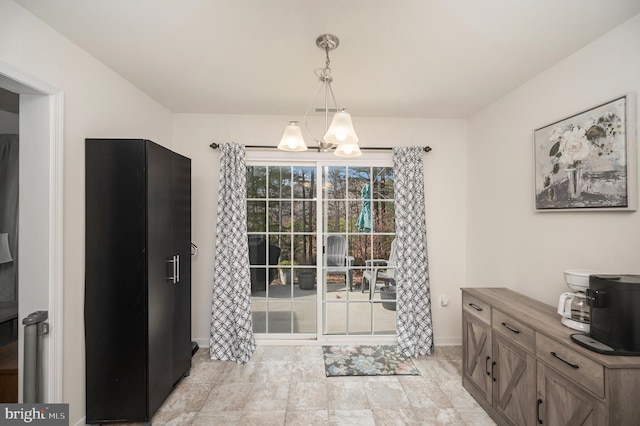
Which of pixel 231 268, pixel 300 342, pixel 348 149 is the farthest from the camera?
pixel 300 342

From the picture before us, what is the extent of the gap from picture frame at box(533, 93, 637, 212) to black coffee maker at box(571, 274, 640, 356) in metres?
0.55

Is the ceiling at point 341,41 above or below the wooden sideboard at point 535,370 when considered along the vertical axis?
above

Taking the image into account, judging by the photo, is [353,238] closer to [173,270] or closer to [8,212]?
[173,270]

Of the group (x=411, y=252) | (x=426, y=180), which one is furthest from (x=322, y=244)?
(x=426, y=180)

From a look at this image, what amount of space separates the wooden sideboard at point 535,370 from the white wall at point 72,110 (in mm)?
2953

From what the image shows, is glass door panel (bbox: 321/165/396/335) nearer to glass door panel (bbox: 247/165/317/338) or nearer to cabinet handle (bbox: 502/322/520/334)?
glass door panel (bbox: 247/165/317/338)

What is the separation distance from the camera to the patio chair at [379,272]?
10.6 ft

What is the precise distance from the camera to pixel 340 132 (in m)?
1.49

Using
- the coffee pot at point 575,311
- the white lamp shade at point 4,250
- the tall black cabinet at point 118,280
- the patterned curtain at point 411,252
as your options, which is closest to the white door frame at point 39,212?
the tall black cabinet at point 118,280

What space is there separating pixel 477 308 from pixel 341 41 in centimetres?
227

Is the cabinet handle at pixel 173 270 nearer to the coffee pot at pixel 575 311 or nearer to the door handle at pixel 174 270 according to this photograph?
the door handle at pixel 174 270

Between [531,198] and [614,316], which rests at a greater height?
[531,198]

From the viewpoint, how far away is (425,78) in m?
2.28

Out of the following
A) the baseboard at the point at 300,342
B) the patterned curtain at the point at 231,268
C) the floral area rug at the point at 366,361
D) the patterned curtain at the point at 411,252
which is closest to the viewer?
the floral area rug at the point at 366,361
